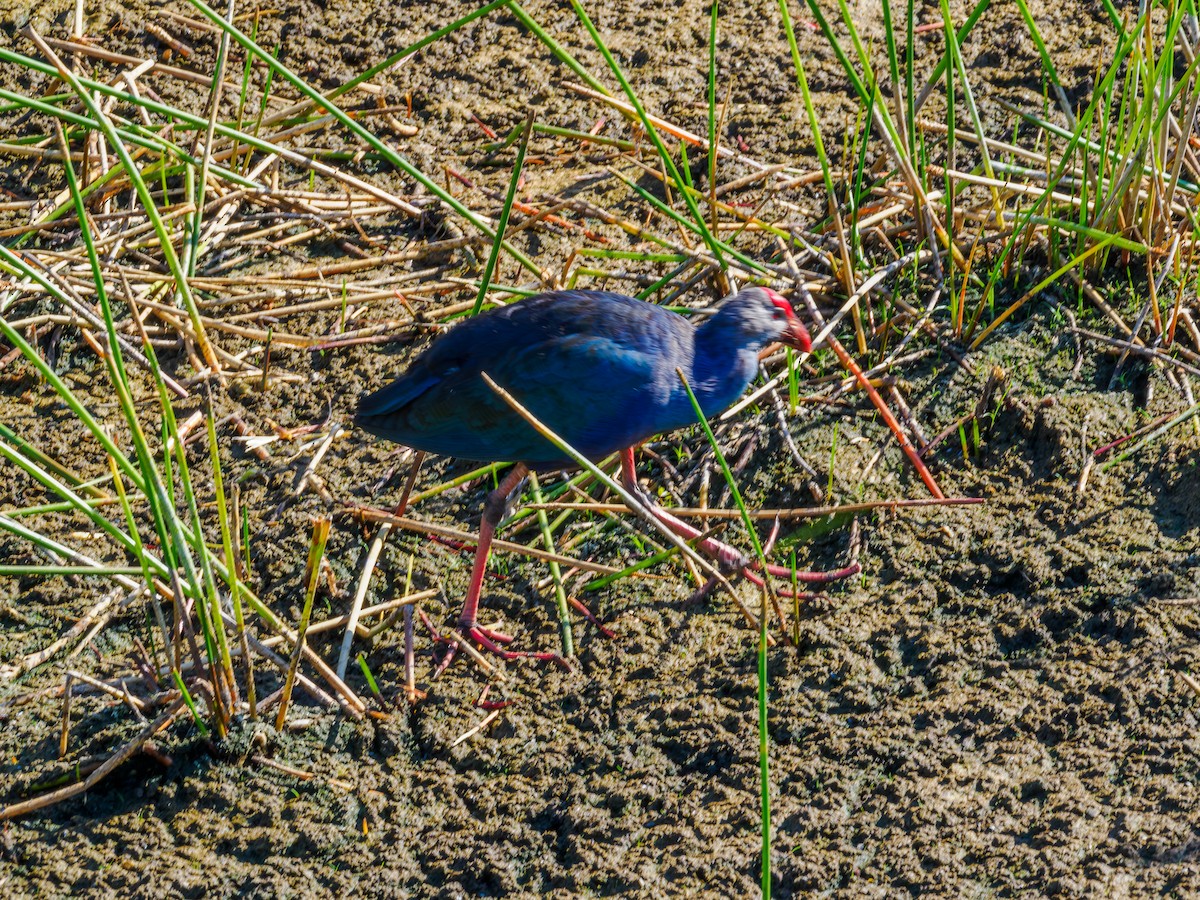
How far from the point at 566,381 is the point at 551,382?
0.03m

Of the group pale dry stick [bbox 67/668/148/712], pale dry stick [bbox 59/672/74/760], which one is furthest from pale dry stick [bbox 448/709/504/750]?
pale dry stick [bbox 59/672/74/760]

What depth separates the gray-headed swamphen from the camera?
8.82ft

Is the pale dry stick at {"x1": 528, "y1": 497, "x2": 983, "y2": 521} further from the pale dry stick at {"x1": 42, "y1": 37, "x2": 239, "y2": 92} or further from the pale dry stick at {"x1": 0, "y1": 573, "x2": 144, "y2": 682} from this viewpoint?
the pale dry stick at {"x1": 42, "y1": 37, "x2": 239, "y2": 92}

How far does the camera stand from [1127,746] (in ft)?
7.80

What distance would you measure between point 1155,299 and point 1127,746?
3.86 feet

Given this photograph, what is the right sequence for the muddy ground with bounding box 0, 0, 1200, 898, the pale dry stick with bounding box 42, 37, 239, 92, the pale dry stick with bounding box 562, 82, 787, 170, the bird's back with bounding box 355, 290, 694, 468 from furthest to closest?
the pale dry stick with bounding box 42, 37, 239, 92, the pale dry stick with bounding box 562, 82, 787, 170, the bird's back with bounding box 355, 290, 694, 468, the muddy ground with bounding box 0, 0, 1200, 898

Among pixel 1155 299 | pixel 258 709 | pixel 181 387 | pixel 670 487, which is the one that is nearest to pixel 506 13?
pixel 181 387

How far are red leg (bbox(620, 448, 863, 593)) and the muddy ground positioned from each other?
0.21ft

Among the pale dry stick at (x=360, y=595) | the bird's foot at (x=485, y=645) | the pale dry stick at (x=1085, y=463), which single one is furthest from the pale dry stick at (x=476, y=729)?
the pale dry stick at (x=1085, y=463)

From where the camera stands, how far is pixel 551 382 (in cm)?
270

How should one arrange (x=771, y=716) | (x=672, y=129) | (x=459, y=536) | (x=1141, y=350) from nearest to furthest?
(x=771, y=716), (x=459, y=536), (x=1141, y=350), (x=672, y=129)

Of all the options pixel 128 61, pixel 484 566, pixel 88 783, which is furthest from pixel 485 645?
pixel 128 61

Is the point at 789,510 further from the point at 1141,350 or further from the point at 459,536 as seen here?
the point at 1141,350

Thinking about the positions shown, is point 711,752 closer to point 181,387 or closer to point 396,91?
point 181,387
